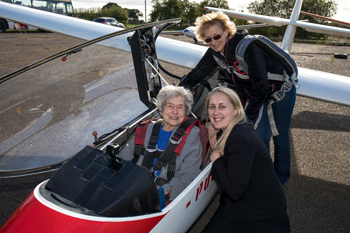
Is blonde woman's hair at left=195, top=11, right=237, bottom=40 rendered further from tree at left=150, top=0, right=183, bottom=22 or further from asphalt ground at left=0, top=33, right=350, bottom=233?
tree at left=150, top=0, right=183, bottom=22

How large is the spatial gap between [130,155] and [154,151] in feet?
0.81

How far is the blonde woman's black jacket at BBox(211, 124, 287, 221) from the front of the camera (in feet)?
5.71

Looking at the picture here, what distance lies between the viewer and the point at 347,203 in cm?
308

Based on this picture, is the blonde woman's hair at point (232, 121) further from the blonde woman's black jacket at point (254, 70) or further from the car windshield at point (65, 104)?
the car windshield at point (65, 104)

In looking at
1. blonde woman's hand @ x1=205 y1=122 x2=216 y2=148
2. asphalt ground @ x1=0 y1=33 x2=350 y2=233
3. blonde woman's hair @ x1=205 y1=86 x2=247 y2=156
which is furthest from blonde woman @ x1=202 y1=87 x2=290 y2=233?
asphalt ground @ x1=0 y1=33 x2=350 y2=233

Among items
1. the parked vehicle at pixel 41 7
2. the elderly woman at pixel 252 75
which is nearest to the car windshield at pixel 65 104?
the elderly woman at pixel 252 75

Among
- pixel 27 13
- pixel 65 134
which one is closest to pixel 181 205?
pixel 65 134

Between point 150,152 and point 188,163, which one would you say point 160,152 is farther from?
point 188,163

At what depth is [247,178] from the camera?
1735mm

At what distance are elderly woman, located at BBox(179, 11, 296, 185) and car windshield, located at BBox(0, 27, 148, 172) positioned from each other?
75 cm

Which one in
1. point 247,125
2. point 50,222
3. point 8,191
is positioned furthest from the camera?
point 8,191

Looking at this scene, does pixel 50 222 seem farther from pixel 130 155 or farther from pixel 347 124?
pixel 347 124

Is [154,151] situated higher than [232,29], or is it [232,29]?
[232,29]

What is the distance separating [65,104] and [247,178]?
163cm
